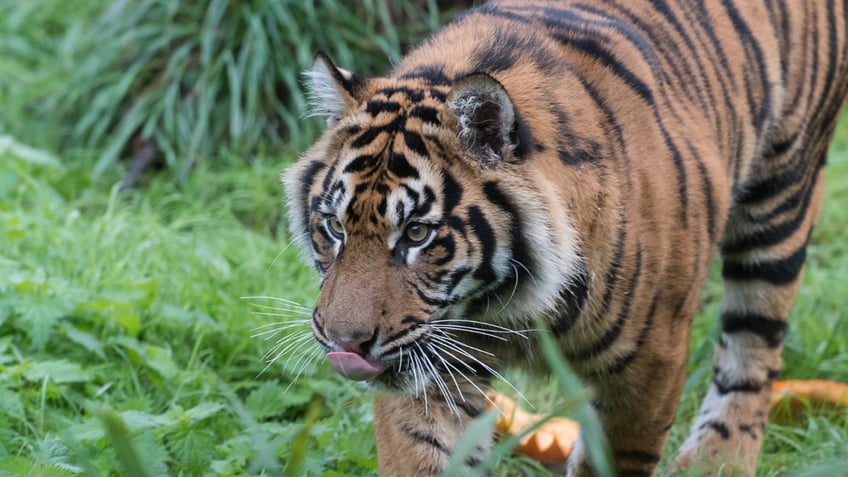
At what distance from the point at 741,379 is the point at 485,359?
1.37m

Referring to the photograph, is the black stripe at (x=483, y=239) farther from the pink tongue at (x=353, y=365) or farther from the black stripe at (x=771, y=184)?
the black stripe at (x=771, y=184)

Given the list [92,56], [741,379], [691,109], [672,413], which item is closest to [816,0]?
[691,109]

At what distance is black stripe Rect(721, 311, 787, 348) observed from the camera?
389 cm

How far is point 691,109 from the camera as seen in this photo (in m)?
3.15

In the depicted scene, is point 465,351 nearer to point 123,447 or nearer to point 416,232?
point 416,232

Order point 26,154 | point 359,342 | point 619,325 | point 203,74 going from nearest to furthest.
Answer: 1. point 359,342
2. point 619,325
3. point 26,154
4. point 203,74

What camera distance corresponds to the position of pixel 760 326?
12.8 ft

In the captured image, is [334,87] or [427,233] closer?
[427,233]

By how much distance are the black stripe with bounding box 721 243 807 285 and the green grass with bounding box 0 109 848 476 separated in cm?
42

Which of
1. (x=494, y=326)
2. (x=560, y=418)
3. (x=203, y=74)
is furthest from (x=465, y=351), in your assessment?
(x=203, y=74)

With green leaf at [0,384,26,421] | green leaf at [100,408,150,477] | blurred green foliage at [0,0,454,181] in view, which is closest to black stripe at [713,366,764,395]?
green leaf at [0,384,26,421]

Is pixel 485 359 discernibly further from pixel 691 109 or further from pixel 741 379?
pixel 741 379

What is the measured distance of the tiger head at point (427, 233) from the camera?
254 cm

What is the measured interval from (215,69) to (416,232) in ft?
12.6
